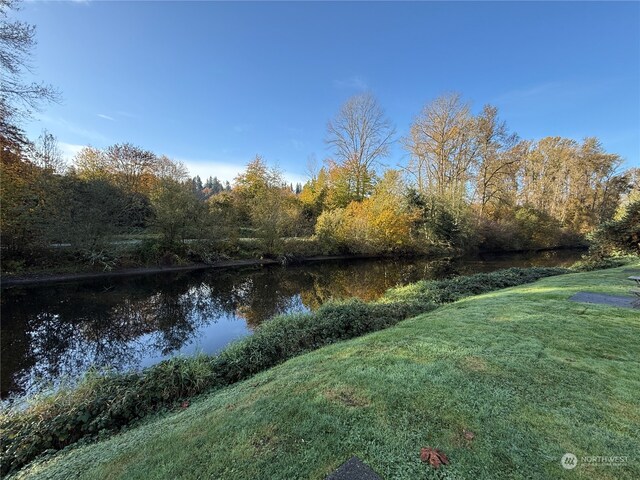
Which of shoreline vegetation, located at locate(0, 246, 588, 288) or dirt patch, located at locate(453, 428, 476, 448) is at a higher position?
shoreline vegetation, located at locate(0, 246, 588, 288)

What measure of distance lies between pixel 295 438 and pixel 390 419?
0.80 meters

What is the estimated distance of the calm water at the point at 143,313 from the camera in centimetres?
618

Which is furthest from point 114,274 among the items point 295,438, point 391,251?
point 391,251

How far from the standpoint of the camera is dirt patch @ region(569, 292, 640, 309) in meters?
5.49

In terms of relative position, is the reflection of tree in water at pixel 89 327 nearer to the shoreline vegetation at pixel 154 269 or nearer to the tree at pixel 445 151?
the shoreline vegetation at pixel 154 269

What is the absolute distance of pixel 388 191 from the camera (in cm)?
2341

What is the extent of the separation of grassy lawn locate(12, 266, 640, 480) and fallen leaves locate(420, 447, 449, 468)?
0.11ft

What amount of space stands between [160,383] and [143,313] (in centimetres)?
654

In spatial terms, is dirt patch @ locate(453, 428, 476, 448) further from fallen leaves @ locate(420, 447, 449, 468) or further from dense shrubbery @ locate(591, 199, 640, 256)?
dense shrubbery @ locate(591, 199, 640, 256)

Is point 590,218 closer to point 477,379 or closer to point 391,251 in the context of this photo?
point 391,251

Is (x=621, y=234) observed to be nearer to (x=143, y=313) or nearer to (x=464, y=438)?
(x=464, y=438)

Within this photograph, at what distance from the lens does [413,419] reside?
2314mm

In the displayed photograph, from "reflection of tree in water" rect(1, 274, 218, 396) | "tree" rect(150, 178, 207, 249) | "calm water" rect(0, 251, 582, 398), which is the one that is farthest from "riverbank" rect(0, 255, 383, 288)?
"tree" rect(150, 178, 207, 249)

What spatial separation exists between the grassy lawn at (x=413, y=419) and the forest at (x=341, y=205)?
1360cm
